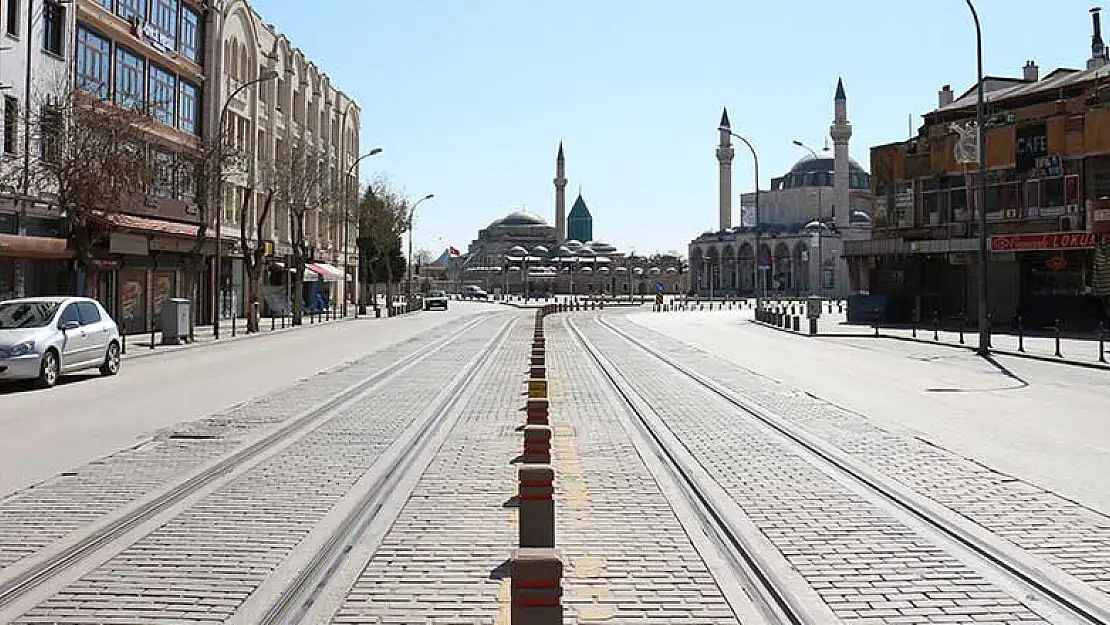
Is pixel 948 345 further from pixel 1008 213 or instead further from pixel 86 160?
pixel 86 160

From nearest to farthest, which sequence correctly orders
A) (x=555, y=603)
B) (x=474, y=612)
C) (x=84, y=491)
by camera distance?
(x=555, y=603) → (x=474, y=612) → (x=84, y=491)

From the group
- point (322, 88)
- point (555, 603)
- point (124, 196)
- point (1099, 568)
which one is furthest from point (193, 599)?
point (322, 88)

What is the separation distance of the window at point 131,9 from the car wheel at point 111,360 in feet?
59.1

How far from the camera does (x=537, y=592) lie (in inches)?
160

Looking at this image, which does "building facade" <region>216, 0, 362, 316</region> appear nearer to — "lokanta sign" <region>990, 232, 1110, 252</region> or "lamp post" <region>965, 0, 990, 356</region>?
"lamp post" <region>965, 0, 990, 356</region>

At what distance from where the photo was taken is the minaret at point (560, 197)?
16900 centimetres

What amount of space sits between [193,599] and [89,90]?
30941mm

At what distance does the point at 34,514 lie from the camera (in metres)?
8.14

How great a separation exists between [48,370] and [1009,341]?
92.0 ft

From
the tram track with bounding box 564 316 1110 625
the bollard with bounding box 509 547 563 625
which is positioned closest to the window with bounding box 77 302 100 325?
the tram track with bounding box 564 316 1110 625

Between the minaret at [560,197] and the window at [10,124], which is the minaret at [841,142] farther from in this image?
the window at [10,124]

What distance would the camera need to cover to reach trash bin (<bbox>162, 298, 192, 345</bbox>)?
3269 cm

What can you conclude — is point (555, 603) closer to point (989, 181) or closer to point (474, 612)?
point (474, 612)

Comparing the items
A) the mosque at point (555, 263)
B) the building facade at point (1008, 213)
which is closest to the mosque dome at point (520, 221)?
the mosque at point (555, 263)
